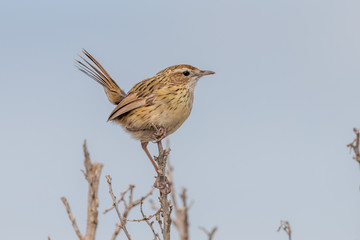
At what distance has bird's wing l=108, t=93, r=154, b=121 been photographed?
6.96 m

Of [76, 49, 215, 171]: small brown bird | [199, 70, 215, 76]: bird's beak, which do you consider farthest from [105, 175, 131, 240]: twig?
[199, 70, 215, 76]: bird's beak

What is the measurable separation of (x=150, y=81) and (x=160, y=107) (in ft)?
2.42

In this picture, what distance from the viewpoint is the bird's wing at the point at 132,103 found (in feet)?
22.8

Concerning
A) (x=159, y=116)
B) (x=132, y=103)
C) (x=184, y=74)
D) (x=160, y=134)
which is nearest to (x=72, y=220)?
(x=160, y=134)

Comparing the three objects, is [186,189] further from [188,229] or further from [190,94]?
[190,94]

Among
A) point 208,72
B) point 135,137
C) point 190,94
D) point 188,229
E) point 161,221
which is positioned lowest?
point 188,229

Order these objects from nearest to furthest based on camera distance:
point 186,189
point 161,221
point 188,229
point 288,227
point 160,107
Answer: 1. point 188,229
2. point 186,189
3. point 288,227
4. point 161,221
5. point 160,107

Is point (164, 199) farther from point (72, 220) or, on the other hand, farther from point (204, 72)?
point (204, 72)

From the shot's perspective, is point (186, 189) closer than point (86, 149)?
Yes

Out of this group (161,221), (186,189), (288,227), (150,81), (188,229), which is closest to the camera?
(188,229)

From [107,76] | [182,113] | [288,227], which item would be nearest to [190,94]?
[182,113]

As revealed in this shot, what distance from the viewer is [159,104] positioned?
6.88m

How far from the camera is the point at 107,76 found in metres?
8.12

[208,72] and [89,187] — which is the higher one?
[208,72]
